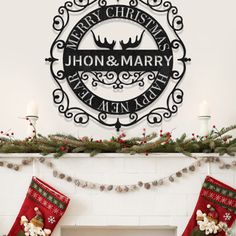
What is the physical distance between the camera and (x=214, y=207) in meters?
2.91

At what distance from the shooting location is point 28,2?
3346 millimetres

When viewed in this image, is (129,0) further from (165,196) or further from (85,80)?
(165,196)

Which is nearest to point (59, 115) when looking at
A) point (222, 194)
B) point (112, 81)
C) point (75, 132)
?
point (75, 132)

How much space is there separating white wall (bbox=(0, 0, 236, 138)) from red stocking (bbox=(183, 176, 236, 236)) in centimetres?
47

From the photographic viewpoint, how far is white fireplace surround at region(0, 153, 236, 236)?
115 inches

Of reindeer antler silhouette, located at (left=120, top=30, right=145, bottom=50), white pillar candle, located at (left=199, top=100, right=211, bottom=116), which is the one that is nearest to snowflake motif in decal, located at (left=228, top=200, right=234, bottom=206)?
white pillar candle, located at (left=199, top=100, right=211, bottom=116)

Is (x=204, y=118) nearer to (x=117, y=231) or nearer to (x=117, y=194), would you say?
(x=117, y=194)

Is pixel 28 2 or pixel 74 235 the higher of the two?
pixel 28 2

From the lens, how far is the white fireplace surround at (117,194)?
2910 millimetres

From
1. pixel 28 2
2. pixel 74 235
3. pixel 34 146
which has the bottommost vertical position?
pixel 74 235

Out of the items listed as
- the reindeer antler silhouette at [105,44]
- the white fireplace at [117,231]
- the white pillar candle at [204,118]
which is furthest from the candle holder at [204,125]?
the reindeer antler silhouette at [105,44]

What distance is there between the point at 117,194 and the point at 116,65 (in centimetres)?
82

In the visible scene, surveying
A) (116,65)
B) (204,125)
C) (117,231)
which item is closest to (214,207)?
(204,125)

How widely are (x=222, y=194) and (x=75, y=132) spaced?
0.94m
